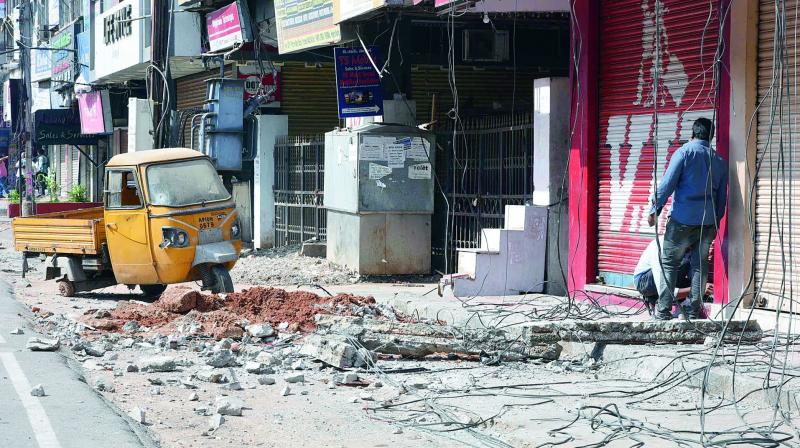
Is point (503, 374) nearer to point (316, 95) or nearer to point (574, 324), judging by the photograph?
point (574, 324)

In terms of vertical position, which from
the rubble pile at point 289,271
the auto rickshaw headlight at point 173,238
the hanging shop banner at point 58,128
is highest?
the hanging shop banner at point 58,128

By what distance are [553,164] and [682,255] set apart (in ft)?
13.2

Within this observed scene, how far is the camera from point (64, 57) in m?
40.4

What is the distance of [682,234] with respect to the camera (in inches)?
408

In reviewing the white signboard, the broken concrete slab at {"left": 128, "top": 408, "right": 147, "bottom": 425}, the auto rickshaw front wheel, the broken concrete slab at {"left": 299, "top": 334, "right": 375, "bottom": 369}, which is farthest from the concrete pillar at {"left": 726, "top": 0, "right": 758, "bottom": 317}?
the white signboard

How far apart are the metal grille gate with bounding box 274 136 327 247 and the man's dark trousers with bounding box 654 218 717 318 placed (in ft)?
37.7

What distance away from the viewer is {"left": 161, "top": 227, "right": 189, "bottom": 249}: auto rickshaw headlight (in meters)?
15.1

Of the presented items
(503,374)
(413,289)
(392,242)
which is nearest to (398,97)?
(392,242)

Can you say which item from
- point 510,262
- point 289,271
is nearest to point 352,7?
point 289,271

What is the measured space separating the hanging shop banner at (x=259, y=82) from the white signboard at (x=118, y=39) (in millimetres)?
4344

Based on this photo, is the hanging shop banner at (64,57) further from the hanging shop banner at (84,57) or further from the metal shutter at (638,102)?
the metal shutter at (638,102)

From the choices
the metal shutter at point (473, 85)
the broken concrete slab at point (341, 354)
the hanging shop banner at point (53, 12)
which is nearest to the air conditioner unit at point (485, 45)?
the metal shutter at point (473, 85)

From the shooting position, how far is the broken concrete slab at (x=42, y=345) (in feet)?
35.5

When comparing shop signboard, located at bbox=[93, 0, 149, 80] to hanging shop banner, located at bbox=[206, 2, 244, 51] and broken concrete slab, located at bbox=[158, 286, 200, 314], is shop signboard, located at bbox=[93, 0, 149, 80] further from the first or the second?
broken concrete slab, located at bbox=[158, 286, 200, 314]
